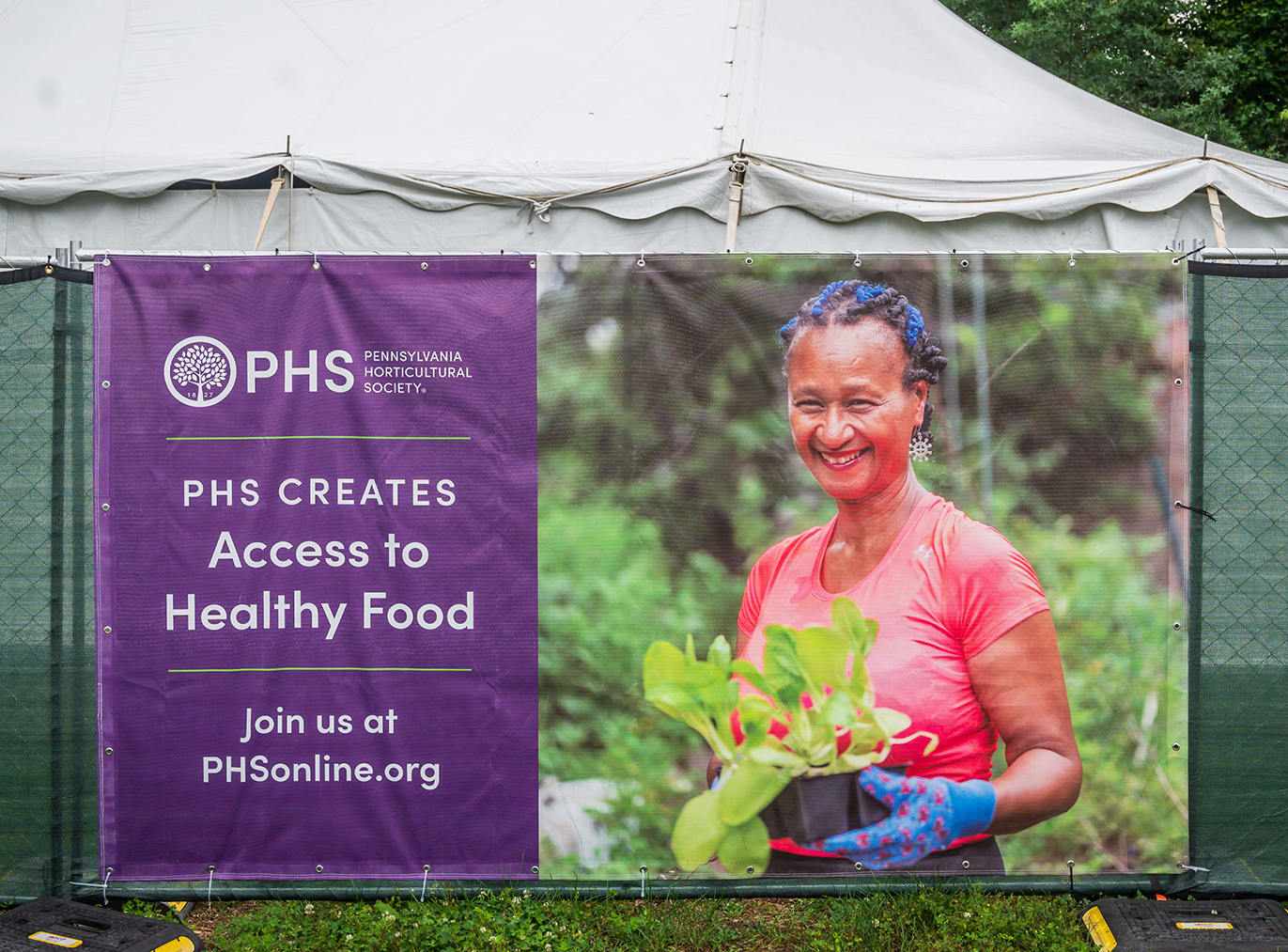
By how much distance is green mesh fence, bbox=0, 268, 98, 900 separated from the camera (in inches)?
128

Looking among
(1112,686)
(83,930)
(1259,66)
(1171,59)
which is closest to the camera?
(83,930)

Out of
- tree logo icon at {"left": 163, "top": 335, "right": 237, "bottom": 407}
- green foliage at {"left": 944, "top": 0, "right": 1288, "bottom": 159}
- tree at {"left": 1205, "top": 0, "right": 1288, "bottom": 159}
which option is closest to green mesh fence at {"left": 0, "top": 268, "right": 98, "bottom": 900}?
tree logo icon at {"left": 163, "top": 335, "right": 237, "bottom": 407}

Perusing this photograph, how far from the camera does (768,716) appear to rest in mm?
3184

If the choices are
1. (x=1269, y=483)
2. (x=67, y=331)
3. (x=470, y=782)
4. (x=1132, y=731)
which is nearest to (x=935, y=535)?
(x=1132, y=731)

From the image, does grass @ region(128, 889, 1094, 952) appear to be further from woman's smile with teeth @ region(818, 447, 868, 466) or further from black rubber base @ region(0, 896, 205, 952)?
woman's smile with teeth @ region(818, 447, 868, 466)

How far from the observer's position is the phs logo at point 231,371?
3221mm

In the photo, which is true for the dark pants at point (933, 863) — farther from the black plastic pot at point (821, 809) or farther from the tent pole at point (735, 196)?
the tent pole at point (735, 196)

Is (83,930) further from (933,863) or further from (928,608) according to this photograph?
(928,608)

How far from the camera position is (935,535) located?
319cm

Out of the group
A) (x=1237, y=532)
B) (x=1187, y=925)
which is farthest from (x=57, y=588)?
(x=1237, y=532)

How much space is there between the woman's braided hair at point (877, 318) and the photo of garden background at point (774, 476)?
0.12 ft

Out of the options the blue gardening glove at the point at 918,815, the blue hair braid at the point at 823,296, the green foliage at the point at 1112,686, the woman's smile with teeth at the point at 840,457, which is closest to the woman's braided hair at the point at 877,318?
the blue hair braid at the point at 823,296

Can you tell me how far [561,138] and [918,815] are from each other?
12.4ft

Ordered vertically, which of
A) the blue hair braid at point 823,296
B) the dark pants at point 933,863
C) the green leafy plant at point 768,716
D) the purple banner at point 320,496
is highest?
the blue hair braid at point 823,296
